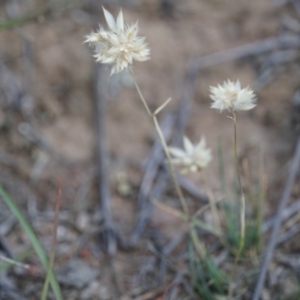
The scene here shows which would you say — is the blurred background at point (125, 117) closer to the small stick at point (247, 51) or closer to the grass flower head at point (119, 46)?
the small stick at point (247, 51)

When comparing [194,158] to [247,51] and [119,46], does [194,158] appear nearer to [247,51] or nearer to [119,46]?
[119,46]

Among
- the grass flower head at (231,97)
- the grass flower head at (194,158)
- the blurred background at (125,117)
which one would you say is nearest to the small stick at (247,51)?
the blurred background at (125,117)

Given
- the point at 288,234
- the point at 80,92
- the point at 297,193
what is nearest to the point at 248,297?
the point at 288,234

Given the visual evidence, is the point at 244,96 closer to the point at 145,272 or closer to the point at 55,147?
the point at 145,272

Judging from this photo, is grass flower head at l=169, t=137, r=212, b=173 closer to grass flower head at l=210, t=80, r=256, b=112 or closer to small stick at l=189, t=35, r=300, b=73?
grass flower head at l=210, t=80, r=256, b=112

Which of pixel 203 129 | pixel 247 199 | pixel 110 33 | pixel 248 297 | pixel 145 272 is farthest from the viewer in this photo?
pixel 203 129

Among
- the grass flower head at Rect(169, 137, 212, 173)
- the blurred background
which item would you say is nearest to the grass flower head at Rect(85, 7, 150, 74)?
the grass flower head at Rect(169, 137, 212, 173)
